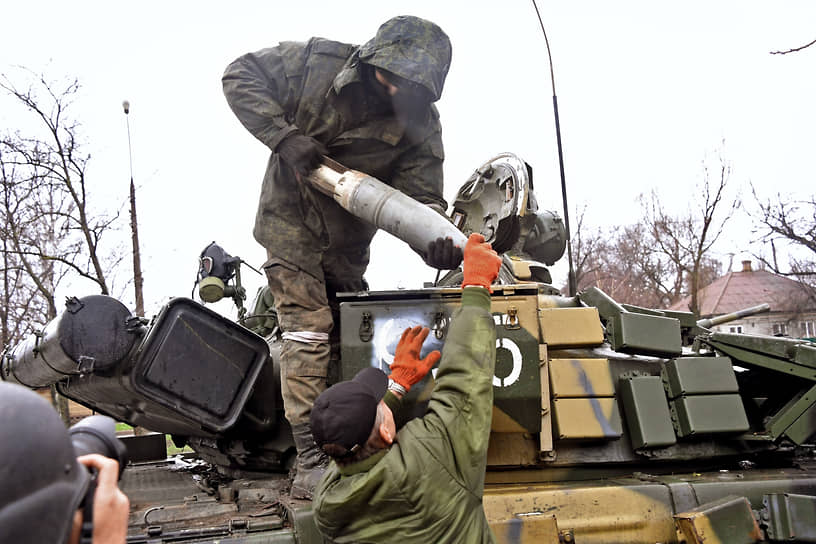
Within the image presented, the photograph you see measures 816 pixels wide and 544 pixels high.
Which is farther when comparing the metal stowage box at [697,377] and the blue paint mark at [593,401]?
the metal stowage box at [697,377]

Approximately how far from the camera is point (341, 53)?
4520mm

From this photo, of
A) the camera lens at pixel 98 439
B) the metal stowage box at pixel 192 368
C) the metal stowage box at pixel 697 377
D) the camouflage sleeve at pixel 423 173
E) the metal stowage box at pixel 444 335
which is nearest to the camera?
the camera lens at pixel 98 439

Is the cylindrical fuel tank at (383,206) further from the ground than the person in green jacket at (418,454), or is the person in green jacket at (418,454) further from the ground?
the cylindrical fuel tank at (383,206)

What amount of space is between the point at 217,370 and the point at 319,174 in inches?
49.5

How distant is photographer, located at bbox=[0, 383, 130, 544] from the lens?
1090 mm

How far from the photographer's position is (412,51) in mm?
4129

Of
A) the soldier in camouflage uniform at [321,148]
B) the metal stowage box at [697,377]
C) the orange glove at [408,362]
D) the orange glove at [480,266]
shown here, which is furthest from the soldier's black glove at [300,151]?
the metal stowage box at [697,377]

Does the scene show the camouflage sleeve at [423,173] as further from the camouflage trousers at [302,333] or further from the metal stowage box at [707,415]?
the metal stowage box at [707,415]

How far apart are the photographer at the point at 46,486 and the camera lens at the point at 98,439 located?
13 centimetres

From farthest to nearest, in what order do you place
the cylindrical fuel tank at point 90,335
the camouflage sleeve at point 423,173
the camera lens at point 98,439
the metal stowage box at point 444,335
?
the camouflage sleeve at point 423,173, the cylindrical fuel tank at point 90,335, the metal stowage box at point 444,335, the camera lens at point 98,439

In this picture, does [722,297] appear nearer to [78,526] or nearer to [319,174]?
[319,174]

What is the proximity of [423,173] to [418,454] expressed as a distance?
2.41 m

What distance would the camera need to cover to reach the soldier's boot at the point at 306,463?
13.3 feet

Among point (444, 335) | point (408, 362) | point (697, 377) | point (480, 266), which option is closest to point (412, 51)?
point (444, 335)
